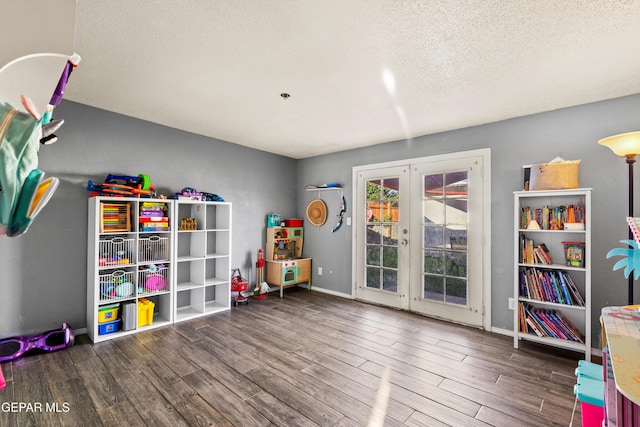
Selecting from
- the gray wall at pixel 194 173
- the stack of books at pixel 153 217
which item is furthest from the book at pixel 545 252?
the stack of books at pixel 153 217

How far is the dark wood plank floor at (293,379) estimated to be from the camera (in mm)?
1847

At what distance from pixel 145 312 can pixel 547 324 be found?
408 cm

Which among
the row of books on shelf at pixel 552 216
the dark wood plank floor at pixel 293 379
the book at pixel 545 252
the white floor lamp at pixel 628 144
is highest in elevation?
the white floor lamp at pixel 628 144

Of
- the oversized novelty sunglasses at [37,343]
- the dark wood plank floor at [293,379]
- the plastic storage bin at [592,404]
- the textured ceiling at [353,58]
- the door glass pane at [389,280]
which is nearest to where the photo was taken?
the plastic storage bin at [592,404]

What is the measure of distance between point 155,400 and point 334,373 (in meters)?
1.29

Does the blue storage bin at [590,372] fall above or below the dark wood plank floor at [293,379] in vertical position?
above

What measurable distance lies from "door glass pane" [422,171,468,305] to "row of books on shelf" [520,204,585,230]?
666 millimetres

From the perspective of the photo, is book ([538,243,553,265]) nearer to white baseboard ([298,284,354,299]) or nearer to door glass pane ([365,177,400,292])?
door glass pane ([365,177,400,292])

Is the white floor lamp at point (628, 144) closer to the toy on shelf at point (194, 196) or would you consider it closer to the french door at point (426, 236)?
the french door at point (426, 236)

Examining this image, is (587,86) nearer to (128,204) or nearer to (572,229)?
(572,229)

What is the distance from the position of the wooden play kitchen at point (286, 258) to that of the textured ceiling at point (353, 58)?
212cm

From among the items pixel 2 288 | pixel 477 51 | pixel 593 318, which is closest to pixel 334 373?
pixel 593 318

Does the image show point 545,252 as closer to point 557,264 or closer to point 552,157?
point 557,264

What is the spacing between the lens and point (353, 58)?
6.82 feet
